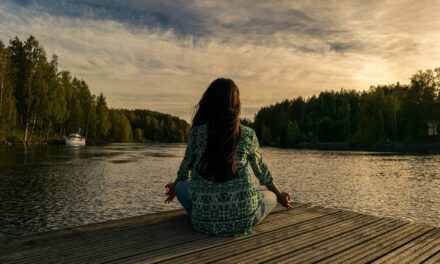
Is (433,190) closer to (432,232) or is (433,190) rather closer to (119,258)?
(432,232)

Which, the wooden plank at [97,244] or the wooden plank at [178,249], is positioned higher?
the wooden plank at [178,249]

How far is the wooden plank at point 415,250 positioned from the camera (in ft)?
17.6

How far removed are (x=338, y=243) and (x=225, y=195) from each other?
205 cm

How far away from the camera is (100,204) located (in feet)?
58.2

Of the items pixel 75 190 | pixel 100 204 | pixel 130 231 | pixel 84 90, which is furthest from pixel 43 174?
pixel 84 90

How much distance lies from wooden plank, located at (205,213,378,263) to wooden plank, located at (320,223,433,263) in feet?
2.03

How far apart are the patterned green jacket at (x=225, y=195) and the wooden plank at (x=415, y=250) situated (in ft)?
6.75

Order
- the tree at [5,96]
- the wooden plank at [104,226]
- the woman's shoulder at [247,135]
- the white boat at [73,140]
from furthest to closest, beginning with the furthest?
the white boat at [73,140] → the tree at [5,96] → the wooden plank at [104,226] → the woman's shoulder at [247,135]

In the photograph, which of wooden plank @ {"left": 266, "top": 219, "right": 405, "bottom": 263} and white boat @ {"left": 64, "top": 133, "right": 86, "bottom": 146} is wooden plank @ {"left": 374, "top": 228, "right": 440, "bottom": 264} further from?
white boat @ {"left": 64, "top": 133, "right": 86, "bottom": 146}

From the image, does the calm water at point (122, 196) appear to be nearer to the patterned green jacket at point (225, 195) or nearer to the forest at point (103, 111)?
the patterned green jacket at point (225, 195)

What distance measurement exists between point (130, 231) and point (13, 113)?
3062 inches

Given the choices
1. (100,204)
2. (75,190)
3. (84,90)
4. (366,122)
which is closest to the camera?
(100,204)

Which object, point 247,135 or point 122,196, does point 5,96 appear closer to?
point 122,196

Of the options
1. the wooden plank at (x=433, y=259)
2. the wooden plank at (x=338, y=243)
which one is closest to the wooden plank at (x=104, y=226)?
the wooden plank at (x=338, y=243)
